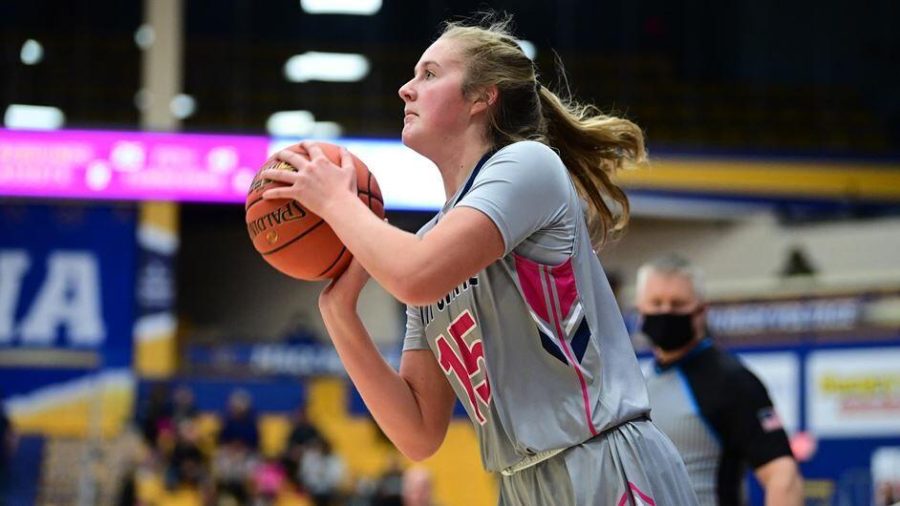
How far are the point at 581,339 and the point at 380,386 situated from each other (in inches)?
19.5

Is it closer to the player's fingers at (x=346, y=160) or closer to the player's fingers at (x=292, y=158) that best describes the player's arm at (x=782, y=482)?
the player's fingers at (x=346, y=160)

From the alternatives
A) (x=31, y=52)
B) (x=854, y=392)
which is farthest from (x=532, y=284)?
(x=31, y=52)

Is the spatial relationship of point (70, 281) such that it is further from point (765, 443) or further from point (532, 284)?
point (532, 284)

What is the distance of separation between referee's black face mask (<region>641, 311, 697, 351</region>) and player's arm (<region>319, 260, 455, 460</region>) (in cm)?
182

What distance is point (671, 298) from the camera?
4633mm

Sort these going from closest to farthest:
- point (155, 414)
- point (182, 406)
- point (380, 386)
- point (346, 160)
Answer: point (346, 160)
point (380, 386)
point (155, 414)
point (182, 406)

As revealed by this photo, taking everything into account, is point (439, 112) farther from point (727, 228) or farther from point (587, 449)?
point (727, 228)

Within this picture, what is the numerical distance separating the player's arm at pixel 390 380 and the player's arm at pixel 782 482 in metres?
1.67

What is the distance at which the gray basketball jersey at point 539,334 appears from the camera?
7.92 feet

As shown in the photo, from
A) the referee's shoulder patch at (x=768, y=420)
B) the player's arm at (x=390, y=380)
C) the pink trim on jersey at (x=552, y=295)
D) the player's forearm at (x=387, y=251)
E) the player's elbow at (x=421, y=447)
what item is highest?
the player's forearm at (x=387, y=251)

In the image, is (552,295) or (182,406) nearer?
(552,295)

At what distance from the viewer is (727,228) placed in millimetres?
19438

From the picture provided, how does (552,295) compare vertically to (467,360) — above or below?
above

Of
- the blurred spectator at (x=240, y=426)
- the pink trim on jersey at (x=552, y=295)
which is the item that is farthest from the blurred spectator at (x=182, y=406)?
the pink trim on jersey at (x=552, y=295)
